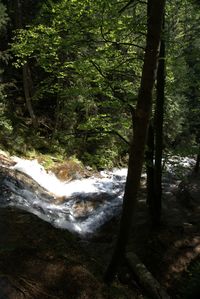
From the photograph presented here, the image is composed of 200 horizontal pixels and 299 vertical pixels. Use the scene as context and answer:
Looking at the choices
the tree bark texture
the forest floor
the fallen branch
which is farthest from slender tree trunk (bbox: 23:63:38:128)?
the fallen branch

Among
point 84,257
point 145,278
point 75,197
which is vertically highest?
point 75,197

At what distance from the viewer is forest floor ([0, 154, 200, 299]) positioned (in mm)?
5078

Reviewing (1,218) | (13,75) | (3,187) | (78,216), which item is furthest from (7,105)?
(1,218)

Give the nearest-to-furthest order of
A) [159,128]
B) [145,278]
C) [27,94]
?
[145,278], [159,128], [27,94]

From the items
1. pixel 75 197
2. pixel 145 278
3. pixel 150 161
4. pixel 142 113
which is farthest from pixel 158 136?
pixel 75 197

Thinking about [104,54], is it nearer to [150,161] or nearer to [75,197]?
[150,161]

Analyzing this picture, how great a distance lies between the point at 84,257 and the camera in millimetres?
6996

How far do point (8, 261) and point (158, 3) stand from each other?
4.48 metres

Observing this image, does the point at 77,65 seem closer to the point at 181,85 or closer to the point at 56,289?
the point at 181,85

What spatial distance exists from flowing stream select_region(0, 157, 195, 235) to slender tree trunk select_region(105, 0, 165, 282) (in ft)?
14.3

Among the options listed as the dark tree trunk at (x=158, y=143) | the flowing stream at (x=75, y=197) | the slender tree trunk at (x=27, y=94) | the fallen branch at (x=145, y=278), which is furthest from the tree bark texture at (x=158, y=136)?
the slender tree trunk at (x=27, y=94)

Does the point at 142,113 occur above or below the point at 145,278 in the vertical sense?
above

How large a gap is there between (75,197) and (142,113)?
9.68 m

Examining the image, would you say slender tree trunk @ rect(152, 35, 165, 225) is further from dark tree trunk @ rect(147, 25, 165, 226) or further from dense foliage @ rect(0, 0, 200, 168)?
dense foliage @ rect(0, 0, 200, 168)
